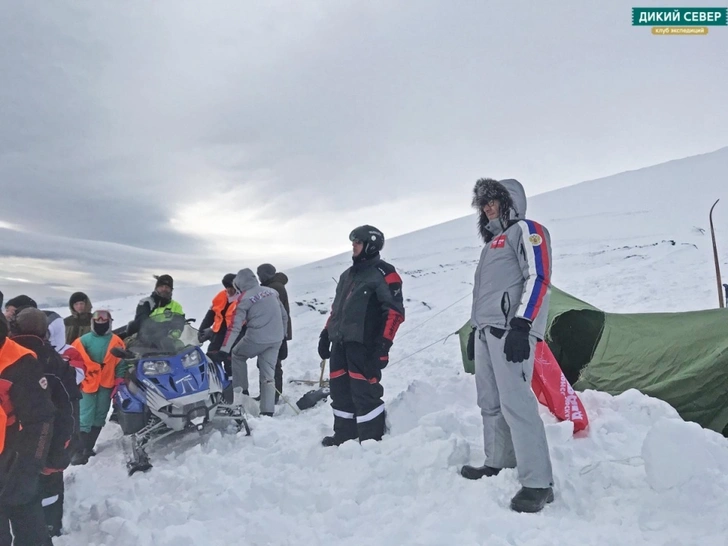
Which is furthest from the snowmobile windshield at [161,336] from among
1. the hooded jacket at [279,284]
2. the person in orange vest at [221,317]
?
the hooded jacket at [279,284]

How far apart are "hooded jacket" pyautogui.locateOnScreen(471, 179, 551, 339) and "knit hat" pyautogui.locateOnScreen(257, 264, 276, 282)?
4.40m

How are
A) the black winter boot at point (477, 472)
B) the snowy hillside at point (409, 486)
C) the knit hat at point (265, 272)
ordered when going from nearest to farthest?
the snowy hillside at point (409, 486), the black winter boot at point (477, 472), the knit hat at point (265, 272)

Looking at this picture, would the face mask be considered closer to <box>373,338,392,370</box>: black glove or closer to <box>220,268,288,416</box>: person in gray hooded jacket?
<box>220,268,288,416</box>: person in gray hooded jacket

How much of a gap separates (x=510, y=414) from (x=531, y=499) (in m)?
0.52

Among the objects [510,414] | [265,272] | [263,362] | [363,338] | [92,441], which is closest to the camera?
[510,414]

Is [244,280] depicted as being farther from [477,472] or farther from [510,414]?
[510,414]

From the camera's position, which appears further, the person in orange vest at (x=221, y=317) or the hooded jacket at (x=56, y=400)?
the person in orange vest at (x=221, y=317)

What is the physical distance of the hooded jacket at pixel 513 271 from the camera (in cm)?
324

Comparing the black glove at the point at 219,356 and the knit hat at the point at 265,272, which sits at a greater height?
the knit hat at the point at 265,272

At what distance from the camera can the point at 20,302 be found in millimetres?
4641

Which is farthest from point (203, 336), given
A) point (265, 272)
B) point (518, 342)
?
point (518, 342)

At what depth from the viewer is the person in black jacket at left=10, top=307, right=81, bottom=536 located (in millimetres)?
3090

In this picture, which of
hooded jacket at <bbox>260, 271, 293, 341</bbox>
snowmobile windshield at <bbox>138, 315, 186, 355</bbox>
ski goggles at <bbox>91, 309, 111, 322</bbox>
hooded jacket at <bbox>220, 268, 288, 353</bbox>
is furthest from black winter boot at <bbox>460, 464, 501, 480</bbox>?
hooded jacket at <bbox>260, 271, 293, 341</bbox>

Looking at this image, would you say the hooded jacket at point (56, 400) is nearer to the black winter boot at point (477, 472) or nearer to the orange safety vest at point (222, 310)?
the black winter boot at point (477, 472)
